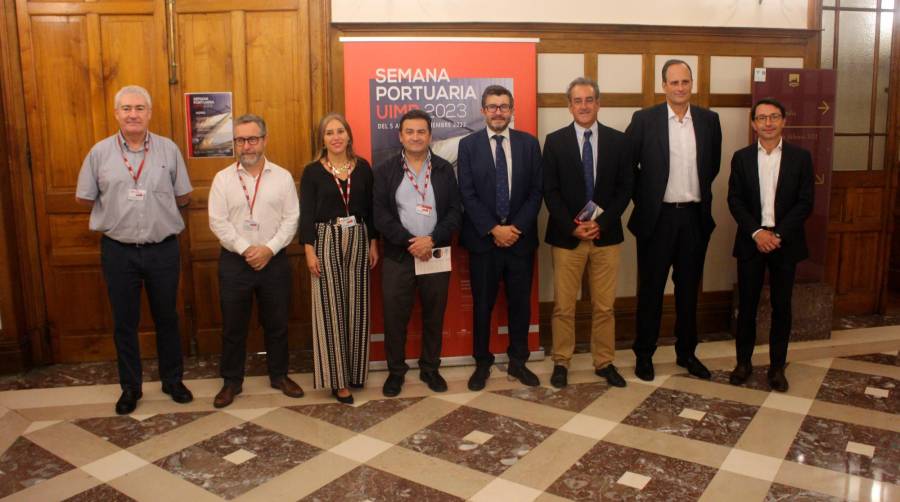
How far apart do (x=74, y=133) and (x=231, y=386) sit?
6.30 ft

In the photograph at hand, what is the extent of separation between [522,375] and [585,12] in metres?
2.39

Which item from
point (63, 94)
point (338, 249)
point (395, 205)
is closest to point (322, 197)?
point (338, 249)

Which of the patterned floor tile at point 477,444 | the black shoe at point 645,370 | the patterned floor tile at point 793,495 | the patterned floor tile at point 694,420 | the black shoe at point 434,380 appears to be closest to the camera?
the patterned floor tile at point 793,495

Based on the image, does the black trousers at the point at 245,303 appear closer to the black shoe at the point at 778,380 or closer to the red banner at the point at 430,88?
the red banner at the point at 430,88

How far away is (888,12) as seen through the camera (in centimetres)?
513

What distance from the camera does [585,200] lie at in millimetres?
3732

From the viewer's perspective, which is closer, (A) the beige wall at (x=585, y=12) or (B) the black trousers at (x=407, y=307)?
(B) the black trousers at (x=407, y=307)

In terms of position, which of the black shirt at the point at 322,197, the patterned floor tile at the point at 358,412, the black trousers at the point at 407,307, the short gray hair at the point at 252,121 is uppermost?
the short gray hair at the point at 252,121

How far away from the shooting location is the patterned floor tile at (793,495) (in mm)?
2605

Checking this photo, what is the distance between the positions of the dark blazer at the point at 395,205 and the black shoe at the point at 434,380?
691mm

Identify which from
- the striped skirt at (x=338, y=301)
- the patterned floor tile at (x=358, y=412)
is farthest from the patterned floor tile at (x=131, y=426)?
the striped skirt at (x=338, y=301)

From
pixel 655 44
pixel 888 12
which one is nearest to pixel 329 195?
pixel 655 44

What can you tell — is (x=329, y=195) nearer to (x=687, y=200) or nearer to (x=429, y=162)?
(x=429, y=162)

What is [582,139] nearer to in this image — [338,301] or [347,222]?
[347,222]
